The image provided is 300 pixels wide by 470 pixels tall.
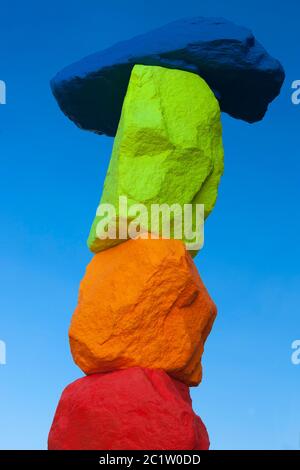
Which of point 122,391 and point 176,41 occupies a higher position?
point 176,41

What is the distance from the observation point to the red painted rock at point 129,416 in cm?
659

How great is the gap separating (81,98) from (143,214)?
77.7 inches

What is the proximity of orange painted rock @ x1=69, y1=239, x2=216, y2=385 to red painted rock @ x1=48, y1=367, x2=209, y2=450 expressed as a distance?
161 millimetres

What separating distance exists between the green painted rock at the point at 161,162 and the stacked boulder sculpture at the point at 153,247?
11mm

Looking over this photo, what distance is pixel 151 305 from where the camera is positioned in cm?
699

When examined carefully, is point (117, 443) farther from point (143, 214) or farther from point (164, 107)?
point (164, 107)

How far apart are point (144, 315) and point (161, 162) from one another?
1.46 metres

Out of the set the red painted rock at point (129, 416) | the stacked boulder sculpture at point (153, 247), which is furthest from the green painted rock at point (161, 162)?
the red painted rock at point (129, 416)

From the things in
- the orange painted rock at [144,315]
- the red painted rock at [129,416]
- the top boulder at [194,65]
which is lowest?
the red painted rock at [129,416]

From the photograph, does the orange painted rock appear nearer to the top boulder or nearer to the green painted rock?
the green painted rock

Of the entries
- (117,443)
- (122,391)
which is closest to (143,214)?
(122,391)

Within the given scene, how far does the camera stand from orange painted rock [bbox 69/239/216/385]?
6.98 m

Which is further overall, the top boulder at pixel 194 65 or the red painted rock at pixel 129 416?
the top boulder at pixel 194 65

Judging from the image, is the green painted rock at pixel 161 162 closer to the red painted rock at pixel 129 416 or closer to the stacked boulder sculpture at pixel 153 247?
the stacked boulder sculpture at pixel 153 247
